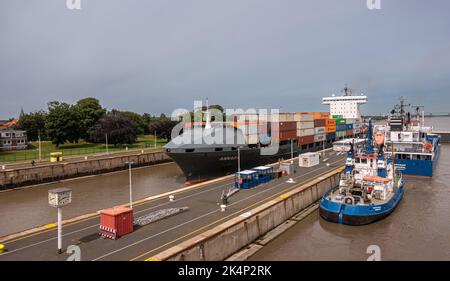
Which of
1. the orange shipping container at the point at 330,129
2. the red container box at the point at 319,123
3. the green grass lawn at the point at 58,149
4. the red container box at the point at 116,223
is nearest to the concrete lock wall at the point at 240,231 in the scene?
the red container box at the point at 116,223

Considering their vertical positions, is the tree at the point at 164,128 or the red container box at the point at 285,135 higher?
the tree at the point at 164,128

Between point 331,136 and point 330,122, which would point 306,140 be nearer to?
point 331,136

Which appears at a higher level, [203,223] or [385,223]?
[203,223]

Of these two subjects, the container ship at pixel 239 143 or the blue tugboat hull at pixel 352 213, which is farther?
the container ship at pixel 239 143

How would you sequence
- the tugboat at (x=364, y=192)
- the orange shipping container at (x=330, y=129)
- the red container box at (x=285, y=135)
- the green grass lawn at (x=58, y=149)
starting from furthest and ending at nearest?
the orange shipping container at (x=330, y=129) → the green grass lawn at (x=58, y=149) → the red container box at (x=285, y=135) → the tugboat at (x=364, y=192)

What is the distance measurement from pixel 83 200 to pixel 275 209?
2095 cm

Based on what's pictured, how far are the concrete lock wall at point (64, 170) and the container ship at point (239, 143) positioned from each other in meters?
12.9

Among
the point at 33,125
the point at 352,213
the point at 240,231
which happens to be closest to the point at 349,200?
the point at 352,213

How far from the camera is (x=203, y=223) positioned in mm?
18328

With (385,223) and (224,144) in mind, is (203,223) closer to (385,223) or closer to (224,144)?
(385,223)

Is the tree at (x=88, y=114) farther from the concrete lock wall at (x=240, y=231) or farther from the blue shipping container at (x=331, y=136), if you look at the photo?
the concrete lock wall at (x=240, y=231)

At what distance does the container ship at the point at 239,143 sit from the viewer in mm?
35688
